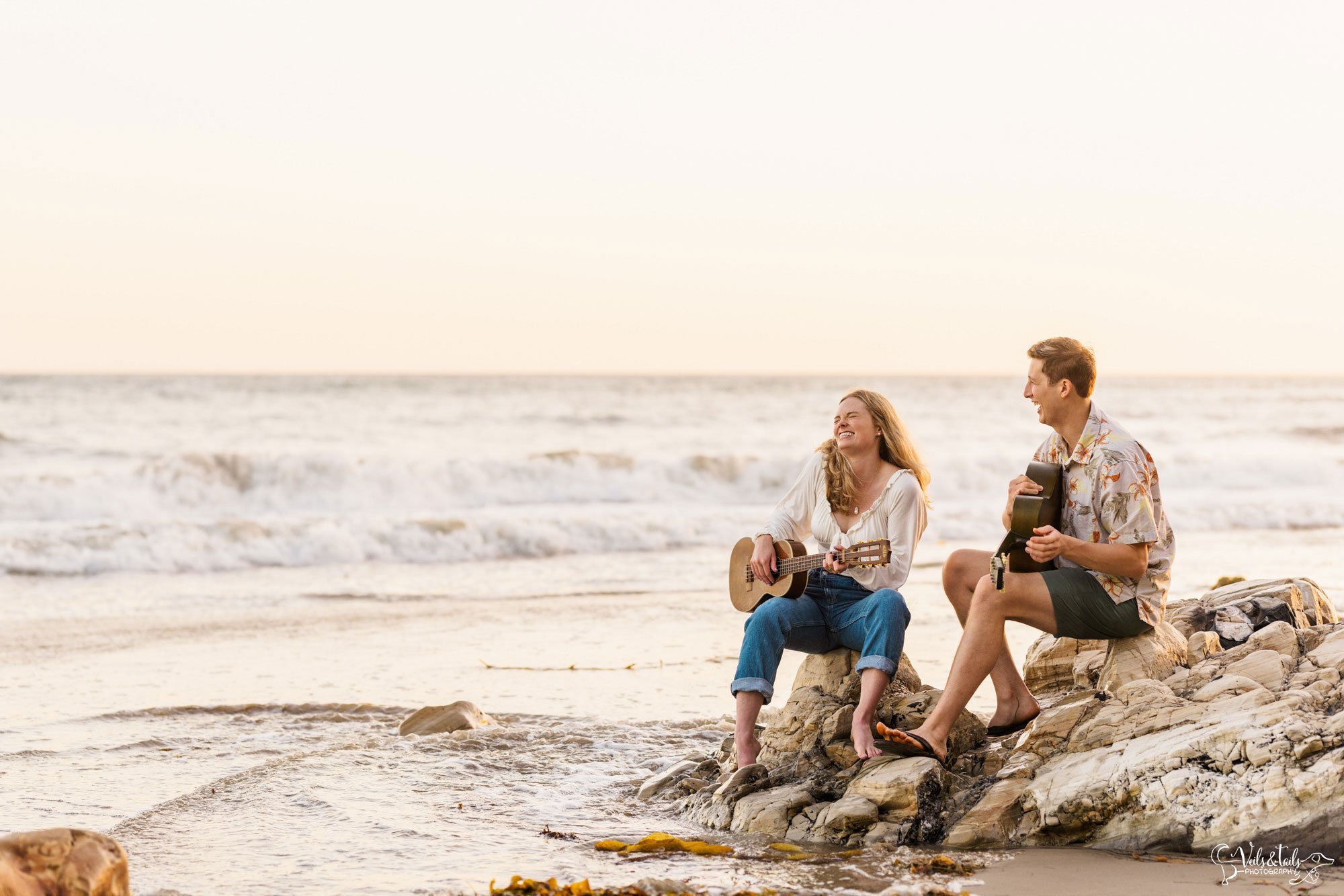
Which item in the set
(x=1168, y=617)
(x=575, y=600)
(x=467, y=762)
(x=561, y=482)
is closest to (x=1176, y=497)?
(x=561, y=482)

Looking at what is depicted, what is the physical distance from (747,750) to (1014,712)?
1170 millimetres

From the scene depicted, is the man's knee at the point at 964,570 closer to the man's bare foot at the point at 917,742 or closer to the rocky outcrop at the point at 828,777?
the rocky outcrop at the point at 828,777

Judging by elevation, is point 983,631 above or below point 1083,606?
below

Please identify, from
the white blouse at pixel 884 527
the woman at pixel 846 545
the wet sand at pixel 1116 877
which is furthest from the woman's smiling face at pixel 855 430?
the wet sand at pixel 1116 877

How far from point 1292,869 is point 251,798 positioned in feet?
14.0

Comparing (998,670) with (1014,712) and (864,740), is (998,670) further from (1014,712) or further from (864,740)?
(864,740)

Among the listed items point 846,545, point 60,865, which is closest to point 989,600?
point 846,545

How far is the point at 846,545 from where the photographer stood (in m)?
5.34

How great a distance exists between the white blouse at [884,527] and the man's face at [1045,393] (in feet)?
2.08

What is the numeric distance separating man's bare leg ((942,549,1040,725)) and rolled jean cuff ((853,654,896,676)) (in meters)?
0.41

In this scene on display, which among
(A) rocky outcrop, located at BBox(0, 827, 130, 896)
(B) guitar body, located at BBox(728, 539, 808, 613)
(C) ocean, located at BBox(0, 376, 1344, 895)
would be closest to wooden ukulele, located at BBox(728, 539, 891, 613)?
(B) guitar body, located at BBox(728, 539, 808, 613)

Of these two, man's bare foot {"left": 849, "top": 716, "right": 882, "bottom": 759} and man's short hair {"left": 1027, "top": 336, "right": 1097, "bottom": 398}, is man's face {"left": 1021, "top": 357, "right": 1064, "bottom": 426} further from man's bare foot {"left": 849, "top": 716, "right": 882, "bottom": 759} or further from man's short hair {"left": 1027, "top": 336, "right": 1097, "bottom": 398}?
man's bare foot {"left": 849, "top": 716, "right": 882, "bottom": 759}

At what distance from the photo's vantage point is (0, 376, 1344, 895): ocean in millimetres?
5055

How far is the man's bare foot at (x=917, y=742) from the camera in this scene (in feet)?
16.0
